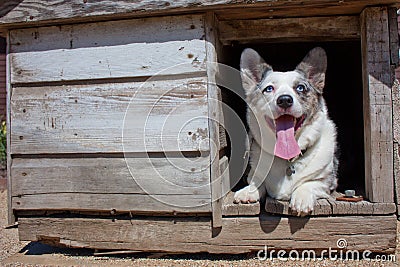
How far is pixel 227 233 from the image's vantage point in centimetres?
313

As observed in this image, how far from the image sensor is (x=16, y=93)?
3395mm

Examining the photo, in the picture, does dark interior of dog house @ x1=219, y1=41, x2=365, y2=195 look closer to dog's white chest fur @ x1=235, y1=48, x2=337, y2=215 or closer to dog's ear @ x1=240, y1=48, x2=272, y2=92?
dog's ear @ x1=240, y1=48, x2=272, y2=92

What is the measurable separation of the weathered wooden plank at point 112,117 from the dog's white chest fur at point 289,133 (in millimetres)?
534

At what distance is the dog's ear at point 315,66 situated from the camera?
3414 mm

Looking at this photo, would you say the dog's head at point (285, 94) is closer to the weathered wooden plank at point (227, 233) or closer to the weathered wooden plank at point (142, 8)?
the weathered wooden plank at point (142, 8)

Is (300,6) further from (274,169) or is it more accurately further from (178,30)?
(274,169)

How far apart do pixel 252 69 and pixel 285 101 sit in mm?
542

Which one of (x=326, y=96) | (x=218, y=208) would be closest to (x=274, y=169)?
(x=218, y=208)

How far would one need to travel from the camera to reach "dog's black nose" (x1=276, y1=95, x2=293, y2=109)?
3.08 m

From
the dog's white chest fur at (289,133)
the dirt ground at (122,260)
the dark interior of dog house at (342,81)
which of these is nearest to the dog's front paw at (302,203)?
the dog's white chest fur at (289,133)

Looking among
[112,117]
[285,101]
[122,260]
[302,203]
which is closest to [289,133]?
[285,101]

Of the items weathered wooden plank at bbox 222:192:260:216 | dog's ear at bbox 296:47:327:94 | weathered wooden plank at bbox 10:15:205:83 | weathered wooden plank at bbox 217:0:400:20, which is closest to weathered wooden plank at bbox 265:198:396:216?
weathered wooden plank at bbox 222:192:260:216

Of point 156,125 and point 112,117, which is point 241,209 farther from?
point 112,117

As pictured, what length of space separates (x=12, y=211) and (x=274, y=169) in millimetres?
1999
